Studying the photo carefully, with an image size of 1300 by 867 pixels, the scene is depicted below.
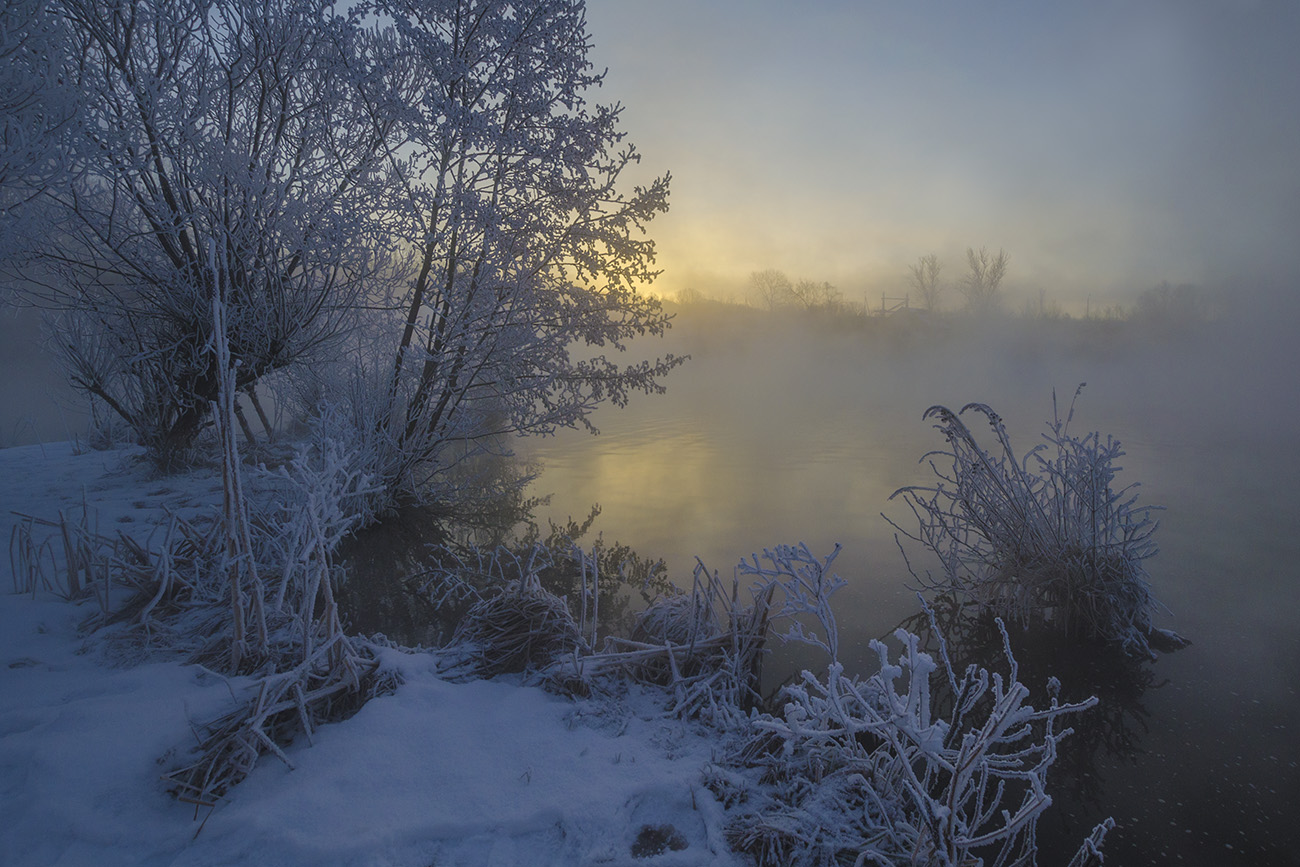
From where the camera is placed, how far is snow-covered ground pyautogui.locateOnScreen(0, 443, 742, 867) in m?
1.97

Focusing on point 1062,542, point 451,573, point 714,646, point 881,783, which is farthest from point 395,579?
point 1062,542

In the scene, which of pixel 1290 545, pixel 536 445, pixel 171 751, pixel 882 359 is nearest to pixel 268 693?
pixel 171 751

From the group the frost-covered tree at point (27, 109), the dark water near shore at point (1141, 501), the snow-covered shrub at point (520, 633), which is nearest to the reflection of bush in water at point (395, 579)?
the snow-covered shrub at point (520, 633)

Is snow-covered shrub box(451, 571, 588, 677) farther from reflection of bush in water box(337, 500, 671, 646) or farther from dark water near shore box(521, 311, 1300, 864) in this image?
dark water near shore box(521, 311, 1300, 864)

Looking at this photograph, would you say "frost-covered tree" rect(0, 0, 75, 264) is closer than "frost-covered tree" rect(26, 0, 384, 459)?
Yes

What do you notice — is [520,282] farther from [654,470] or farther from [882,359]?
[882,359]

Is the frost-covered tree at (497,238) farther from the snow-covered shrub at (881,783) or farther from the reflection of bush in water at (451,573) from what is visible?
the snow-covered shrub at (881,783)

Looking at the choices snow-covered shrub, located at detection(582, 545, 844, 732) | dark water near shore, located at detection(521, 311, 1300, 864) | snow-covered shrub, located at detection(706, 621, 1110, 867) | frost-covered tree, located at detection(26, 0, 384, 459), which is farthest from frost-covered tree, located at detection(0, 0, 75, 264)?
snow-covered shrub, located at detection(706, 621, 1110, 867)

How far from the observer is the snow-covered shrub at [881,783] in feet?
5.11

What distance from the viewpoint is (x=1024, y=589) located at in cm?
405

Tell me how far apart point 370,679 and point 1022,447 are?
9.98 m

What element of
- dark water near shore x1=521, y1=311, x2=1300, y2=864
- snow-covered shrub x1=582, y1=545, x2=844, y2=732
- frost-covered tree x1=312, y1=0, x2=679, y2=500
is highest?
frost-covered tree x1=312, y1=0, x2=679, y2=500

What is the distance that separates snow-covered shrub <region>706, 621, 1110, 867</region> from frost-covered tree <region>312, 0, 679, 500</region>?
Result: 4.71 metres

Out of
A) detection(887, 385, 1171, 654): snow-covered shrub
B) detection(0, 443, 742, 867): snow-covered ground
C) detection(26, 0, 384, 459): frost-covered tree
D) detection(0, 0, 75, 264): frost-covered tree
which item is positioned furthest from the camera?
detection(26, 0, 384, 459): frost-covered tree
